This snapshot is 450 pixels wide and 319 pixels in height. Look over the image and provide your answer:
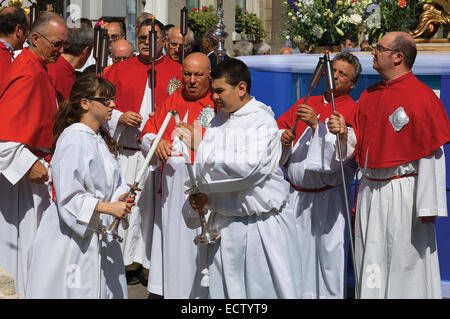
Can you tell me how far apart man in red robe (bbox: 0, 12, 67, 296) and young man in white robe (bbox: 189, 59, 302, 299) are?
120cm

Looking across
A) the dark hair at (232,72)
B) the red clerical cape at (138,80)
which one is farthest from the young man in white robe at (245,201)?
the red clerical cape at (138,80)

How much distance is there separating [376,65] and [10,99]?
2.31 metres

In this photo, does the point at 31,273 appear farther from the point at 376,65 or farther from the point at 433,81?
the point at 433,81

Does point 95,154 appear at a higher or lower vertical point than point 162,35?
lower

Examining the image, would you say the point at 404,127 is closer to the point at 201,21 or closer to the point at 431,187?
the point at 431,187

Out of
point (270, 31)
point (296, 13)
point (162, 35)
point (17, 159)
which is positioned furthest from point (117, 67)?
point (270, 31)

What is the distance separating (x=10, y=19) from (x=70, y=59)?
604 mm

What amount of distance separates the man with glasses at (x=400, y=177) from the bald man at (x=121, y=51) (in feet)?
9.72

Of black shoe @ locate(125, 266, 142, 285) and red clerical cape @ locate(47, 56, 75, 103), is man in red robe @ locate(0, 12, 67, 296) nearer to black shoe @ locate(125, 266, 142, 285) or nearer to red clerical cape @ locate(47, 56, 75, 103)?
red clerical cape @ locate(47, 56, 75, 103)

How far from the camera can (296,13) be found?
6.96m

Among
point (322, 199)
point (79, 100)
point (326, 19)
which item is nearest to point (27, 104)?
point (79, 100)

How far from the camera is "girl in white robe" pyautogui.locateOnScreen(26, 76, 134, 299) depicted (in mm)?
4391

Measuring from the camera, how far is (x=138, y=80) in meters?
6.81

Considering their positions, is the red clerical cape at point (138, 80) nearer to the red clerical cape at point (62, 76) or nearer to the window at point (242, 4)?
the red clerical cape at point (62, 76)
